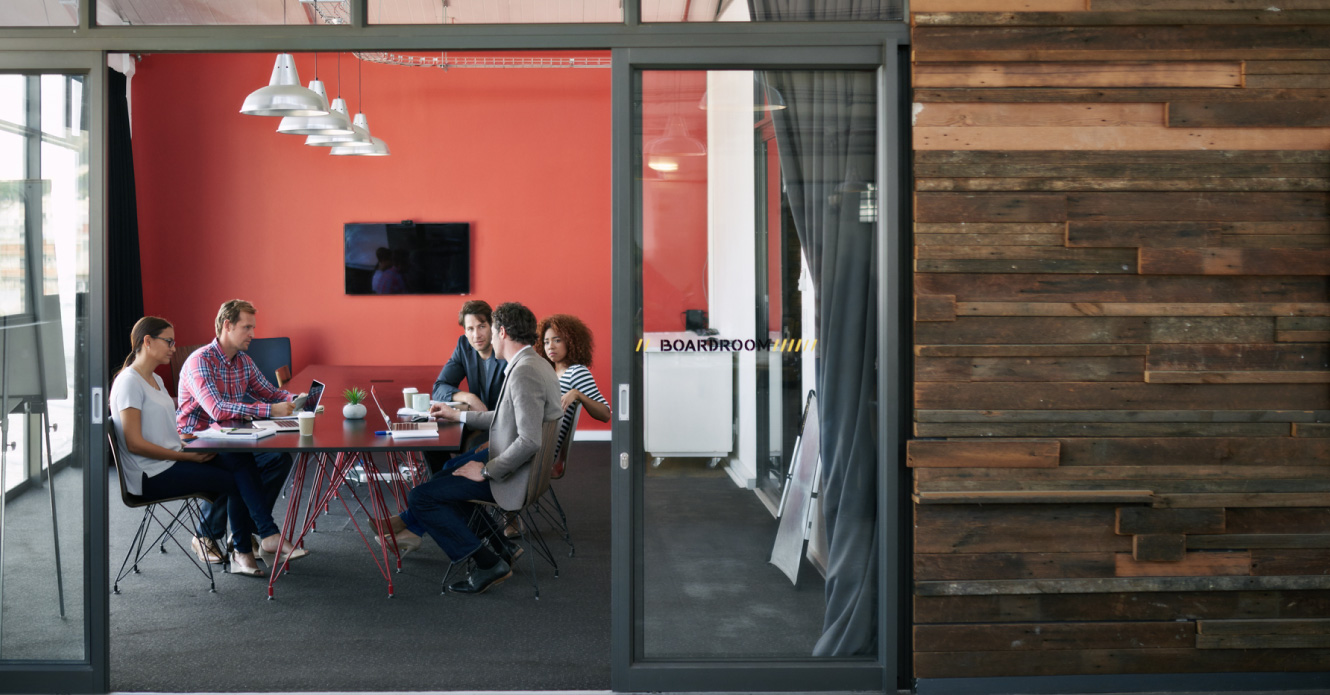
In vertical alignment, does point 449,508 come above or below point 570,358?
below

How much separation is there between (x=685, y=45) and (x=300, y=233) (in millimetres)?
5966

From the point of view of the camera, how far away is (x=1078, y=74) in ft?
10.5

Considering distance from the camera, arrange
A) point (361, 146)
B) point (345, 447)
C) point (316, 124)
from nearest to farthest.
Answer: point (345, 447) → point (316, 124) → point (361, 146)

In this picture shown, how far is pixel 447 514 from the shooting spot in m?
4.41

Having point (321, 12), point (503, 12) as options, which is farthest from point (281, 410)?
point (503, 12)

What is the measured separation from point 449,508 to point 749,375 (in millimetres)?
1754

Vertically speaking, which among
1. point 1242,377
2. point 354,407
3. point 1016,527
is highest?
point 1242,377

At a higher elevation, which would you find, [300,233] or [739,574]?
[300,233]

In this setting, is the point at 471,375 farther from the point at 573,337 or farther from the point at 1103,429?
the point at 1103,429

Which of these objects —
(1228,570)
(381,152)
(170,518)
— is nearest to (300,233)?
(381,152)

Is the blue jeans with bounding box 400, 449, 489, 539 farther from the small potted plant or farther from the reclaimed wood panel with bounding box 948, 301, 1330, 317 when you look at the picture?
the reclaimed wood panel with bounding box 948, 301, 1330, 317

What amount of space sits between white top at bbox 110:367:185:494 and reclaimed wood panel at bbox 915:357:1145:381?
317 centimetres

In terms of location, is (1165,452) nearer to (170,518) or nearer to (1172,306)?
(1172,306)

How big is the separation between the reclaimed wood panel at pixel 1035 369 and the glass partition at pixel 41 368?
9.19 ft
